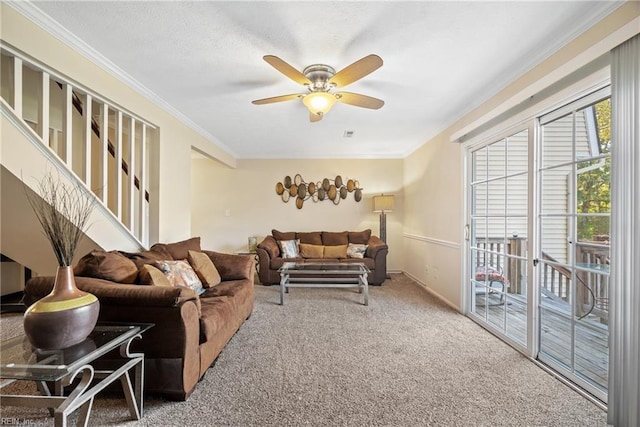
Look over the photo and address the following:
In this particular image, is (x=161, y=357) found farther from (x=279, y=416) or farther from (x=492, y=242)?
(x=492, y=242)

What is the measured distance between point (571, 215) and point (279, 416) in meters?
2.41

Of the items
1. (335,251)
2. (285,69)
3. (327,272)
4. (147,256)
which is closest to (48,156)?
(147,256)

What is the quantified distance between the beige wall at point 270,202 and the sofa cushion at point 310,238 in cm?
32

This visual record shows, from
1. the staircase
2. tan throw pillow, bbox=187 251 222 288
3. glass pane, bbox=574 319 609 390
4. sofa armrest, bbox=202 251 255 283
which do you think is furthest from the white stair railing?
glass pane, bbox=574 319 609 390

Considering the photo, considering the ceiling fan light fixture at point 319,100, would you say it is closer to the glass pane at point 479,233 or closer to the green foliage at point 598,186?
the green foliage at point 598,186

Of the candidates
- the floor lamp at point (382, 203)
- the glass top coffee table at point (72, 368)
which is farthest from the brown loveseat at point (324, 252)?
the glass top coffee table at point (72, 368)

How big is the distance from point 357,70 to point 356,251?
3.53 meters

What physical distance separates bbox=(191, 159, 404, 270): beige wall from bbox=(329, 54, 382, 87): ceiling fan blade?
3.62 m

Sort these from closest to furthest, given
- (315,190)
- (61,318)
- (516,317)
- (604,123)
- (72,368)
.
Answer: (72,368) → (61,318) → (604,123) → (516,317) → (315,190)

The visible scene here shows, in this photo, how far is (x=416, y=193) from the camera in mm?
5016

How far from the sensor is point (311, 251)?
5277mm

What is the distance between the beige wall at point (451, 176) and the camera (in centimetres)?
170

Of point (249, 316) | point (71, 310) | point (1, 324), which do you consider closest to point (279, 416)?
point (71, 310)

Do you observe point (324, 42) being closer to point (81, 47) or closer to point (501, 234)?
point (81, 47)
